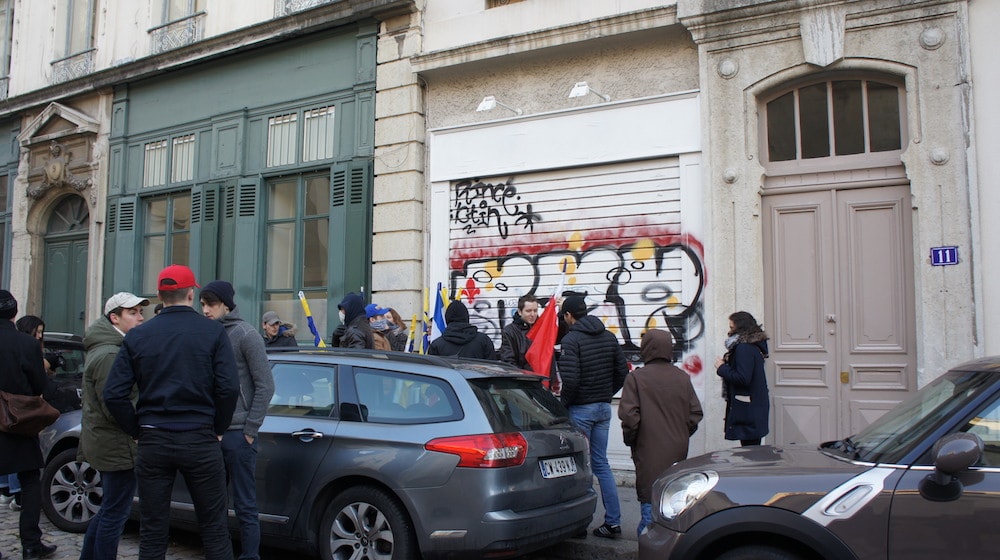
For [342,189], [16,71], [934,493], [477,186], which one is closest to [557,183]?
[477,186]

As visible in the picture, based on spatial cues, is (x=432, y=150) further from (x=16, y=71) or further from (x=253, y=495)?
(x=16, y=71)

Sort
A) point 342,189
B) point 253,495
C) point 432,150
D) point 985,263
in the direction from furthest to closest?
point 342,189 → point 432,150 → point 985,263 → point 253,495

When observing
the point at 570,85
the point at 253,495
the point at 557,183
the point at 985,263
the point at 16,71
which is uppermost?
the point at 16,71

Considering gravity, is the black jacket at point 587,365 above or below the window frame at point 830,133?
below

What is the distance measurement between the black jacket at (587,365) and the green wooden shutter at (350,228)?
511cm

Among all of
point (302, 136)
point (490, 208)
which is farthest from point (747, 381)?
point (302, 136)

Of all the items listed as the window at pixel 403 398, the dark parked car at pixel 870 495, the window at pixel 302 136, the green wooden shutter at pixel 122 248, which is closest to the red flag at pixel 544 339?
the window at pixel 403 398

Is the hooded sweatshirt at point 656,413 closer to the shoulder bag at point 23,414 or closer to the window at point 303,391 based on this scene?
the window at point 303,391

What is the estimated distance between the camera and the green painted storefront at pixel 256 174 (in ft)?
37.4

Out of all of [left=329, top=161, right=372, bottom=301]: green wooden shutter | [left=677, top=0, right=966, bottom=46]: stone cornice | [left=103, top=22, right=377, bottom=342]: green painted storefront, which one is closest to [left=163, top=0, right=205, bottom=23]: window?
[left=103, top=22, right=377, bottom=342]: green painted storefront

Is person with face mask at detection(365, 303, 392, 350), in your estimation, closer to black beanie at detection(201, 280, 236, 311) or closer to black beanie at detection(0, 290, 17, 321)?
black beanie at detection(201, 280, 236, 311)

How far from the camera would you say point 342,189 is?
1144 cm

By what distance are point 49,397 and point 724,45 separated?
7.45 meters

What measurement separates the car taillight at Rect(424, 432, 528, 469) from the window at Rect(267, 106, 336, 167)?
7.50m
